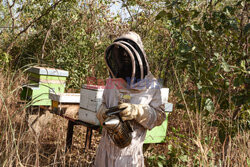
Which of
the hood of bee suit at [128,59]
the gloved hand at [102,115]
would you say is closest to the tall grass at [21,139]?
the gloved hand at [102,115]

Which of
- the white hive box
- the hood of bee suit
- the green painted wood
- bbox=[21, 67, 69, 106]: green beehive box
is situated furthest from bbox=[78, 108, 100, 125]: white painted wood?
the hood of bee suit

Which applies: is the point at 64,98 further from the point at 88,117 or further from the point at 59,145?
the point at 59,145

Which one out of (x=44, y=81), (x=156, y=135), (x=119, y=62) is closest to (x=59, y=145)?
(x=119, y=62)

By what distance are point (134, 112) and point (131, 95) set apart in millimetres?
242

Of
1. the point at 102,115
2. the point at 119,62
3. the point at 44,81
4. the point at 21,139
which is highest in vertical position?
the point at 119,62

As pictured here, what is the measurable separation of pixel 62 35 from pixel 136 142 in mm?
6226

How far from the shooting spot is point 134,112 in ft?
6.20

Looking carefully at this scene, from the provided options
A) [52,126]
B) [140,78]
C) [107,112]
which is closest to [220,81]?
[140,78]

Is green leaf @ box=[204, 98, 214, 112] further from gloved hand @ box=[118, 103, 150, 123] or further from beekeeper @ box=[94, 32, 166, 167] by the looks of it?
gloved hand @ box=[118, 103, 150, 123]

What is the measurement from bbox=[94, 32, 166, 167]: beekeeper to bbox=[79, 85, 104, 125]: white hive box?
90cm

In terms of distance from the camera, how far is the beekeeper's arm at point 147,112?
1.86 metres

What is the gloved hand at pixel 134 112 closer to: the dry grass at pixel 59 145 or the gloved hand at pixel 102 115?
the gloved hand at pixel 102 115

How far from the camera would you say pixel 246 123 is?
2688 millimetres

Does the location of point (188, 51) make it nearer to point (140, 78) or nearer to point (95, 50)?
point (140, 78)
